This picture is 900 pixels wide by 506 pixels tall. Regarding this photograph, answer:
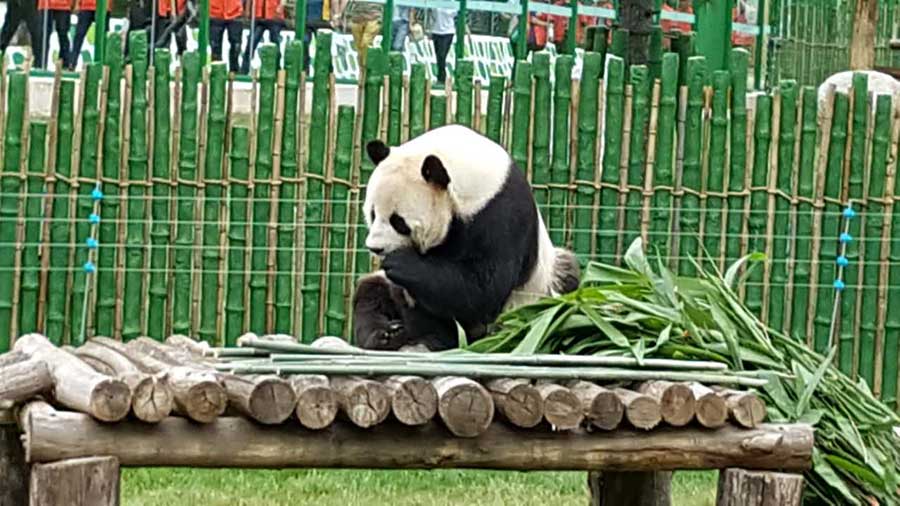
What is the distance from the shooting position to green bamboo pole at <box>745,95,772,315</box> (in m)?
9.83

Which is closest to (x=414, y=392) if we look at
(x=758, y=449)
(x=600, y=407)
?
(x=600, y=407)

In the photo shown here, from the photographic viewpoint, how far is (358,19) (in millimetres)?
16719

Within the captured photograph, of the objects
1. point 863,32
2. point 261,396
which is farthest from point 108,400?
point 863,32

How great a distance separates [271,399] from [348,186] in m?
4.47

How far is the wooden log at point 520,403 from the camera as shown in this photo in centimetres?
528

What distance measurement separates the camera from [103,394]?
4977 millimetres

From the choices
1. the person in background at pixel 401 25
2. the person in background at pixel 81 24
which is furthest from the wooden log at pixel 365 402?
the person in background at pixel 401 25

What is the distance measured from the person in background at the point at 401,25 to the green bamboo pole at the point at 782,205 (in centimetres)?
686

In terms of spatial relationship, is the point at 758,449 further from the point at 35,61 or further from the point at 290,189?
the point at 35,61

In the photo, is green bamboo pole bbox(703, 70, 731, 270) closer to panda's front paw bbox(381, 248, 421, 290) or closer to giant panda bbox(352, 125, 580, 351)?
giant panda bbox(352, 125, 580, 351)

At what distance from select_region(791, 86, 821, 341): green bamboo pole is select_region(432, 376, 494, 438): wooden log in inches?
196

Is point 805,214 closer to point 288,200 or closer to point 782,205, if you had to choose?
point 782,205

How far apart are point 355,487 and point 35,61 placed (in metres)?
8.64

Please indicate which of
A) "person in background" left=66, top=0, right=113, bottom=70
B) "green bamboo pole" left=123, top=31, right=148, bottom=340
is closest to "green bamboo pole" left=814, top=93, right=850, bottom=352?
"green bamboo pole" left=123, top=31, right=148, bottom=340
